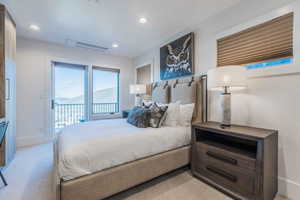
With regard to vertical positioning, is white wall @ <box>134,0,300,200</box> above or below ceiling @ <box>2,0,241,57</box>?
below

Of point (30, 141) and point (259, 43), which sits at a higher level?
point (259, 43)

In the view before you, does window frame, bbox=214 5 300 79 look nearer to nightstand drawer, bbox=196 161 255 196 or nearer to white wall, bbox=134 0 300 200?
white wall, bbox=134 0 300 200

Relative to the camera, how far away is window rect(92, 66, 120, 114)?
4.37 metres

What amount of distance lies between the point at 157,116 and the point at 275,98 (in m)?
1.52

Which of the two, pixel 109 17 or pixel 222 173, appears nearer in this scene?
pixel 222 173

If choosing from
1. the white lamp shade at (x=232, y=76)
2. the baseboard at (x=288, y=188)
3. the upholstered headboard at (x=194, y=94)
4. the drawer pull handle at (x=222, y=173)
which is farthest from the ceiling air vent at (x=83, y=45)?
the baseboard at (x=288, y=188)

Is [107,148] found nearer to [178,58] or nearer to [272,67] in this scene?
[272,67]

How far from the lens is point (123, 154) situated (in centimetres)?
152

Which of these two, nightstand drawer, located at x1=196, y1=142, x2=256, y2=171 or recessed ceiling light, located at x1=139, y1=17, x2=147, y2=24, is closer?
nightstand drawer, located at x1=196, y1=142, x2=256, y2=171

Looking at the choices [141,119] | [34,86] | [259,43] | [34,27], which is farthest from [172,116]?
[34,86]

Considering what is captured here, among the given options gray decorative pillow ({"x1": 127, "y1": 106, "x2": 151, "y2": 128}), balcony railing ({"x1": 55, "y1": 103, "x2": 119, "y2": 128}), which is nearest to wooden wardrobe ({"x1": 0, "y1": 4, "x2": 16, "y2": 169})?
gray decorative pillow ({"x1": 127, "y1": 106, "x2": 151, "y2": 128})

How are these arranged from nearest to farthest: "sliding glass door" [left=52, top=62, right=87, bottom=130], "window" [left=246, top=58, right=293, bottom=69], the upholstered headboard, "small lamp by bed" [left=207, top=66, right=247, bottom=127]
→ "window" [left=246, top=58, right=293, bottom=69] → "small lamp by bed" [left=207, top=66, right=247, bottom=127] → the upholstered headboard → "sliding glass door" [left=52, top=62, right=87, bottom=130]

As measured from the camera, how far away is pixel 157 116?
6.95 feet

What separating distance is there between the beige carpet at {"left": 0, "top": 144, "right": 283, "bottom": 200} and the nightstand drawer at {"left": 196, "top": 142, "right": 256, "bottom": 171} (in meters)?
0.35
